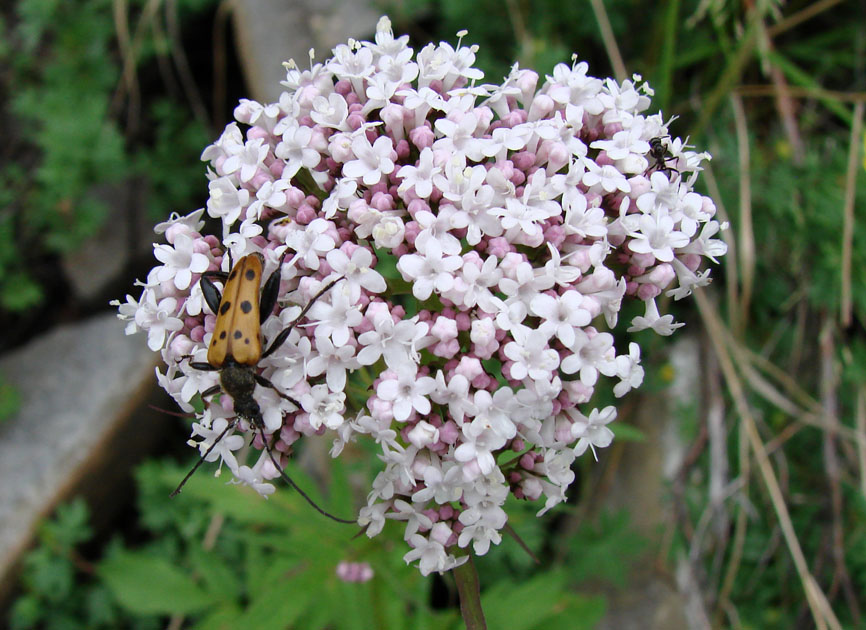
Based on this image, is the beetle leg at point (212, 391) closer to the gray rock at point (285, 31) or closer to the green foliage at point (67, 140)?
the green foliage at point (67, 140)

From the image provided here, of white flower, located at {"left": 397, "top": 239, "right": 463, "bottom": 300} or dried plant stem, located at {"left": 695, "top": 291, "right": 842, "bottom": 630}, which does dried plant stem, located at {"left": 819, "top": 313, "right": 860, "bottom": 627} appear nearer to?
dried plant stem, located at {"left": 695, "top": 291, "right": 842, "bottom": 630}

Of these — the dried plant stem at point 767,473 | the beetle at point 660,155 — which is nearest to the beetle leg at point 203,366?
the beetle at point 660,155

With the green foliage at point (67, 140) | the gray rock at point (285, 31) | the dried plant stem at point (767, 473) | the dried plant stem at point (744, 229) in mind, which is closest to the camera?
the dried plant stem at point (767, 473)

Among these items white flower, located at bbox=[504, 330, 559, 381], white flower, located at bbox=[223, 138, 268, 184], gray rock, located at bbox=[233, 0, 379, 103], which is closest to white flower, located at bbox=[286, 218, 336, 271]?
white flower, located at bbox=[223, 138, 268, 184]

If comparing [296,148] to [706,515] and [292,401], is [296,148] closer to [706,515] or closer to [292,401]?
[292,401]

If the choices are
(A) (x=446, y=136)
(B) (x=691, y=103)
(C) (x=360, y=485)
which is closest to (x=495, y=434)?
(A) (x=446, y=136)

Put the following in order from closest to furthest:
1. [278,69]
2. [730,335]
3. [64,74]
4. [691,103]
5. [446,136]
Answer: [446,136], [730,335], [691,103], [64,74], [278,69]
